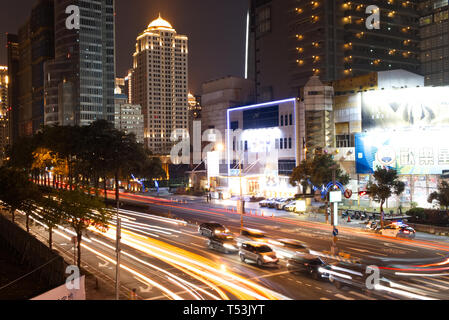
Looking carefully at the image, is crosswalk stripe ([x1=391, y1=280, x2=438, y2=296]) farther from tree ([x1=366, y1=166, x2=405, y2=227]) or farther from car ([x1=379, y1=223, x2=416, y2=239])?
tree ([x1=366, y1=166, x2=405, y2=227])

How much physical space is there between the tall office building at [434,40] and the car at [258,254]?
12338 centimetres

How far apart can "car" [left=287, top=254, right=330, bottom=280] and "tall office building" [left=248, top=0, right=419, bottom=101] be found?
88958 mm

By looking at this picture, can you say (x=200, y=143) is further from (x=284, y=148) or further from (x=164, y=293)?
(x=164, y=293)

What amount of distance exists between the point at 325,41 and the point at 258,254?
9162cm

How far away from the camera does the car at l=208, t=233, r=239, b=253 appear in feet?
111

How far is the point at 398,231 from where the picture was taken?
139 feet

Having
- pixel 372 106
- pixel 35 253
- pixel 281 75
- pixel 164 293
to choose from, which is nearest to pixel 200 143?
pixel 281 75

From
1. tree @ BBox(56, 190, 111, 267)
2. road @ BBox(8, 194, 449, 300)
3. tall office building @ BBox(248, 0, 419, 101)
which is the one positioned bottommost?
road @ BBox(8, 194, 449, 300)

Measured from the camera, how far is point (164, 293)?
2369 centimetres

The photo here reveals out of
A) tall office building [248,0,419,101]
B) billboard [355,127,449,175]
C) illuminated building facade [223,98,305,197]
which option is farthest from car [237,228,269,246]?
tall office building [248,0,419,101]

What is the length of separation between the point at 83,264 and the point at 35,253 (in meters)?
3.59

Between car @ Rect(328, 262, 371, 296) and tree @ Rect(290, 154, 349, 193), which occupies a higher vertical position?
tree @ Rect(290, 154, 349, 193)

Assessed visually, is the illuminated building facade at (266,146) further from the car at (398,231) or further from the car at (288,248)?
the car at (288,248)

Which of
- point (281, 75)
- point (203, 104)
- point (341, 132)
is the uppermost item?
point (281, 75)
